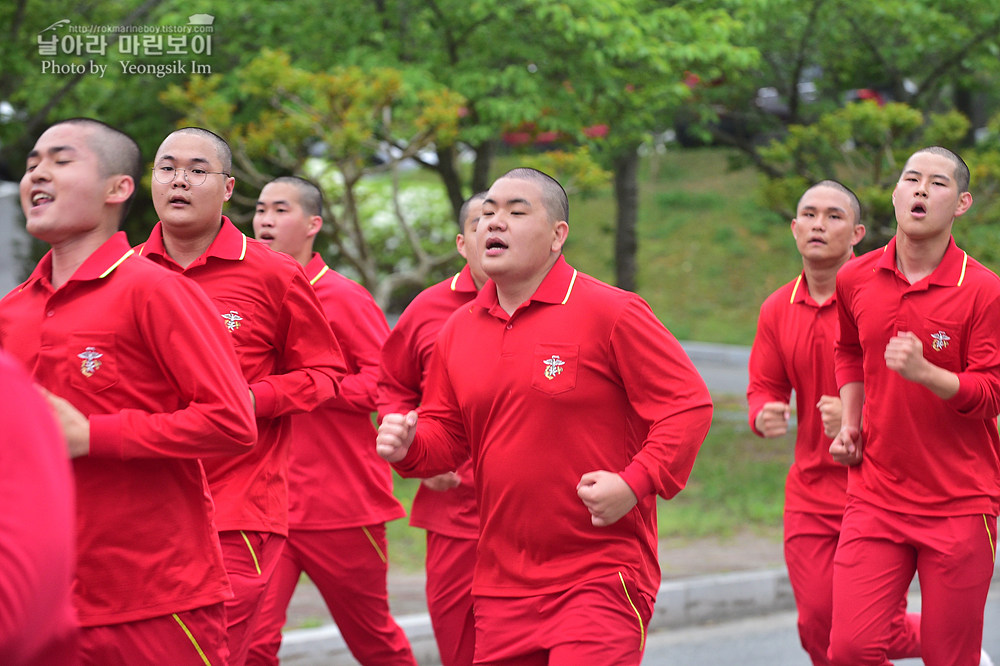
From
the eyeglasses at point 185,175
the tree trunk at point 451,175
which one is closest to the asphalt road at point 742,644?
the eyeglasses at point 185,175

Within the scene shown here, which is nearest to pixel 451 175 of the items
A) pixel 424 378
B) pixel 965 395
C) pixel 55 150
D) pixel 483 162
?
pixel 483 162

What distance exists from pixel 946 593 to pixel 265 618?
2898 mm

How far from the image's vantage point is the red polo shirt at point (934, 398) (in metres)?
5.09

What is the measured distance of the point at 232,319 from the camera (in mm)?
4918

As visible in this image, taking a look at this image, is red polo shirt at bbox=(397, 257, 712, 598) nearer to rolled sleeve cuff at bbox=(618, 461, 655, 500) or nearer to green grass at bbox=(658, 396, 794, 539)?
rolled sleeve cuff at bbox=(618, 461, 655, 500)

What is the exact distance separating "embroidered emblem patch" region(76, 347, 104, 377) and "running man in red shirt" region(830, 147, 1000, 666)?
318 cm

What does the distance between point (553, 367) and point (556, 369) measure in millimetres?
12

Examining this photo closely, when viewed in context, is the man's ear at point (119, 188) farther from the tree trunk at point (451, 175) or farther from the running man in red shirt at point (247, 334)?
the tree trunk at point (451, 175)

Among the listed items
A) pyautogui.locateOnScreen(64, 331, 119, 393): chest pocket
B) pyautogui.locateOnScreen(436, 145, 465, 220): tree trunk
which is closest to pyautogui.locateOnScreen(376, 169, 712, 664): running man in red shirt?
pyautogui.locateOnScreen(64, 331, 119, 393): chest pocket

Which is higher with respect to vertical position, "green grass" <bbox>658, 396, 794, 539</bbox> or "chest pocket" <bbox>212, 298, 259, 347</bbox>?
"chest pocket" <bbox>212, 298, 259, 347</bbox>

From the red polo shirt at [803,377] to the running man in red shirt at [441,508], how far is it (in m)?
1.48

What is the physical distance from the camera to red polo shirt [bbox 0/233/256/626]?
Answer: 11.6 feet

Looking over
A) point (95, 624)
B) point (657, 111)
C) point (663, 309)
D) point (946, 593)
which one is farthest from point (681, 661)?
point (663, 309)

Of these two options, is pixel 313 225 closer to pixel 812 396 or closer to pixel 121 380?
pixel 812 396
